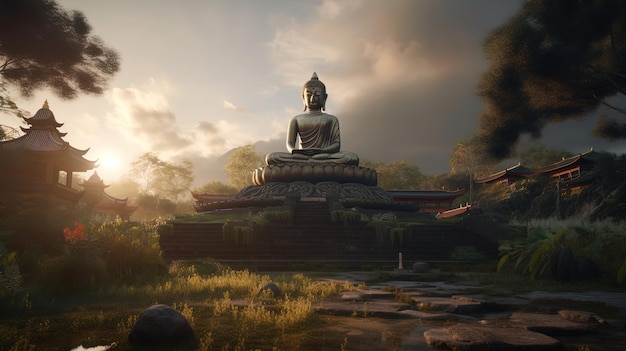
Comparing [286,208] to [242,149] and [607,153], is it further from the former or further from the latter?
[242,149]

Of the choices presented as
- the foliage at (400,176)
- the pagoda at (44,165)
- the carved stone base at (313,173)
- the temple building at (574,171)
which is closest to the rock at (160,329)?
the carved stone base at (313,173)

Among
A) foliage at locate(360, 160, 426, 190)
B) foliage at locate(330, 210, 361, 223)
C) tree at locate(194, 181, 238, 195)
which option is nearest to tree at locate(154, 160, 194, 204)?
tree at locate(194, 181, 238, 195)

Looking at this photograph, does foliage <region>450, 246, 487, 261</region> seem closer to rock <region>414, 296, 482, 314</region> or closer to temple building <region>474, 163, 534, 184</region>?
rock <region>414, 296, 482, 314</region>

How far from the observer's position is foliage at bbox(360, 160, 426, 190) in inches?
2454

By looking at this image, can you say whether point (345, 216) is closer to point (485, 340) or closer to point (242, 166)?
point (485, 340)

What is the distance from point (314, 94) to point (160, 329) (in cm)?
2242

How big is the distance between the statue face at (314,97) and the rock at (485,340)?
22.1 meters

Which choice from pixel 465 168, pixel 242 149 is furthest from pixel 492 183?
pixel 242 149

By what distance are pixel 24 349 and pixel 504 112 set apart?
14.6 meters

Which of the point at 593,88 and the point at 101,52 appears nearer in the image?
the point at 101,52

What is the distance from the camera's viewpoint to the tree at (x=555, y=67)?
13039 millimetres

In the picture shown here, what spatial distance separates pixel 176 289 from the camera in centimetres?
748

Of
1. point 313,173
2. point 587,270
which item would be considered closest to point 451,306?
point 587,270

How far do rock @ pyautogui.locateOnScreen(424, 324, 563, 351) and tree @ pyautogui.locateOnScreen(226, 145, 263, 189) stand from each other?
59108mm
